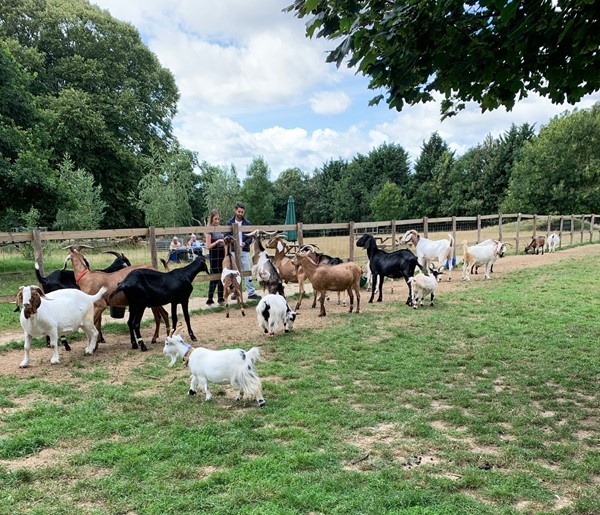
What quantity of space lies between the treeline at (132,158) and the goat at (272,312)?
12021mm

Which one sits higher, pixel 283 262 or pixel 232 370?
pixel 283 262

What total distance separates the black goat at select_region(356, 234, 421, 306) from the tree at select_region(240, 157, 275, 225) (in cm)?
3877

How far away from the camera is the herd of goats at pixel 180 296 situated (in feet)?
15.0

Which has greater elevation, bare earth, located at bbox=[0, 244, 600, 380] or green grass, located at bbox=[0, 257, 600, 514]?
green grass, located at bbox=[0, 257, 600, 514]

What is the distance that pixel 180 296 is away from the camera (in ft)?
23.4

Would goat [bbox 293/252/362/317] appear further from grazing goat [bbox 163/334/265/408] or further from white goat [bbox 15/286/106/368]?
grazing goat [bbox 163/334/265/408]

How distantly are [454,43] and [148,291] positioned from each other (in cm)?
526

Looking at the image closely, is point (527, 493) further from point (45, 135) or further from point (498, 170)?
point (498, 170)

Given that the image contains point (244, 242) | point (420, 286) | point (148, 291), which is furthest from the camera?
point (244, 242)

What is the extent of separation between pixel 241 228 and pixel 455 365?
6324 millimetres

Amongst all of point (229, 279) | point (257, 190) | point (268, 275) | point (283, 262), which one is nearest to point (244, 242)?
point (283, 262)

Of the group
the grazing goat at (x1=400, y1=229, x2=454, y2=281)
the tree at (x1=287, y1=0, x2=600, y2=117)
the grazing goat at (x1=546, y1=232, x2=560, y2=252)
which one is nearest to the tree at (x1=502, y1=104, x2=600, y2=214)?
the grazing goat at (x1=546, y1=232, x2=560, y2=252)

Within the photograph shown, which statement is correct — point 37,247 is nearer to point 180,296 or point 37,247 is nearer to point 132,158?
point 180,296

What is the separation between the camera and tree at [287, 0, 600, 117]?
372 centimetres
